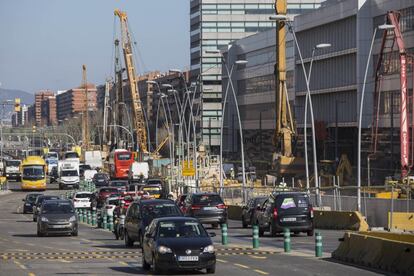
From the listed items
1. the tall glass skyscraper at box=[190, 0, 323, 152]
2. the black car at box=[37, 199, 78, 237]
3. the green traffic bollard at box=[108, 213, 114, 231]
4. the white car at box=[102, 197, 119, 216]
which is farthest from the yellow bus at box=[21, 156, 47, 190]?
the black car at box=[37, 199, 78, 237]

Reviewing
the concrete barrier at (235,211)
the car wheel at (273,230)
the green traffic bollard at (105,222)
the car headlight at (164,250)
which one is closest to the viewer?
the car headlight at (164,250)

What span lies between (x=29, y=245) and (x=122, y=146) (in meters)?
126

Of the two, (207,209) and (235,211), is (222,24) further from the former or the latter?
(207,209)

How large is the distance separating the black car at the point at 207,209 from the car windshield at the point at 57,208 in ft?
→ 18.5

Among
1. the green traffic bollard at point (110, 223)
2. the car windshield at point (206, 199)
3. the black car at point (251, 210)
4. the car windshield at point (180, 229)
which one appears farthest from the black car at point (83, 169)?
the car windshield at point (180, 229)

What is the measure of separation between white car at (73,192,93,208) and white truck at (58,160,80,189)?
39.5 meters

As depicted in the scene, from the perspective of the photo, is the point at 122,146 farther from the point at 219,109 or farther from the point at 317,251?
the point at 317,251

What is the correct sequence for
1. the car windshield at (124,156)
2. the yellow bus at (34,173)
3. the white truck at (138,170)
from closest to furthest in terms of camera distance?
the yellow bus at (34,173) < the white truck at (138,170) < the car windshield at (124,156)

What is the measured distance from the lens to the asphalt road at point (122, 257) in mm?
25156

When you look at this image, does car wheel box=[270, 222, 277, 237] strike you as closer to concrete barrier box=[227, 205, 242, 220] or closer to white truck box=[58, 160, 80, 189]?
concrete barrier box=[227, 205, 242, 220]

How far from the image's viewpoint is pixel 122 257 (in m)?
30.7

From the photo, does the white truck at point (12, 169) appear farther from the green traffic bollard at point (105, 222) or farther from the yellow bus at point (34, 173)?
the green traffic bollard at point (105, 222)

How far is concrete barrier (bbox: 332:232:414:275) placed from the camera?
75.6 feet

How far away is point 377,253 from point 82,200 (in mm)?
49176
